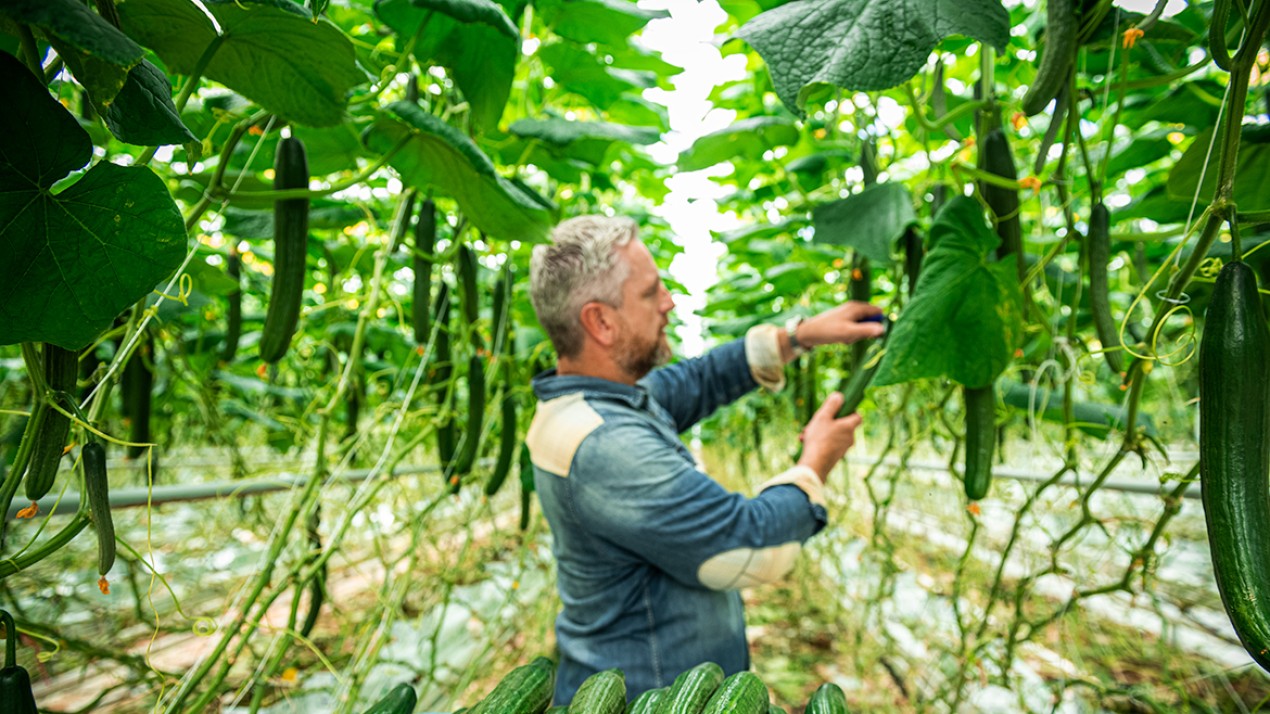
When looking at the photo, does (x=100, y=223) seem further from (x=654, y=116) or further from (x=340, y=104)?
(x=654, y=116)

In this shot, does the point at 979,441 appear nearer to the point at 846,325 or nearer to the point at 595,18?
the point at 846,325

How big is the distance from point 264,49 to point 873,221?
97 cm

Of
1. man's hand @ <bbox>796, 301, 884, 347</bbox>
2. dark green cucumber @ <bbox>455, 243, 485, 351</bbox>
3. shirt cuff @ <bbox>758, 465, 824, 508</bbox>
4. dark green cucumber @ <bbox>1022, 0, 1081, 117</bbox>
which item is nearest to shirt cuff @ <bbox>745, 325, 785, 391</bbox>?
man's hand @ <bbox>796, 301, 884, 347</bbox>

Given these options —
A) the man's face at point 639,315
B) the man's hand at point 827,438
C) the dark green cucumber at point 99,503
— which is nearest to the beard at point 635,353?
the man's face at point 639,315

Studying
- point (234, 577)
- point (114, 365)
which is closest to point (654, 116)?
point (114, 365)

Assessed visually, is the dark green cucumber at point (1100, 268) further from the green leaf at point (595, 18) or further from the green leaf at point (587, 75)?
the green leaf at point (587, 75)

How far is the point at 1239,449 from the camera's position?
517 millimetres

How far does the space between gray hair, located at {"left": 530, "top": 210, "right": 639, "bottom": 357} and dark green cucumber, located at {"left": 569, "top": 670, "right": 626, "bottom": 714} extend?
3.30 ft

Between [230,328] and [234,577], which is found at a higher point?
[230,328]

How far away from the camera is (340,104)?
2.93ft

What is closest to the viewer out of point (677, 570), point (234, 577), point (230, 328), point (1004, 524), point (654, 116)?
point (677, 570)

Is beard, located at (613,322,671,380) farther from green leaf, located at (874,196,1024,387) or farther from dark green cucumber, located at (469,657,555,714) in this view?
dark green cucumber, located at (469,657,555,714)

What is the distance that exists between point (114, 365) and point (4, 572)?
0.72 ft

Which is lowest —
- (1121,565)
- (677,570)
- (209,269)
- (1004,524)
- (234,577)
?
(1004,524)
